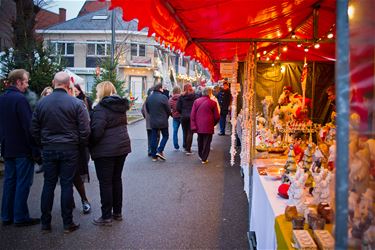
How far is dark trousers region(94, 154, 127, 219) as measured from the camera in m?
4.89

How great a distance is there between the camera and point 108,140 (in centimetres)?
483

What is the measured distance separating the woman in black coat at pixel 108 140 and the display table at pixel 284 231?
Answer: 2536 mm

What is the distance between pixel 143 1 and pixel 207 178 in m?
5.87

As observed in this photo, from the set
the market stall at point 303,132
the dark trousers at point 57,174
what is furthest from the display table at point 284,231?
the dark trousers at point 57,174

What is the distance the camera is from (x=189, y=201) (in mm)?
6246

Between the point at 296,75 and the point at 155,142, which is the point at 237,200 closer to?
the point at 155,142

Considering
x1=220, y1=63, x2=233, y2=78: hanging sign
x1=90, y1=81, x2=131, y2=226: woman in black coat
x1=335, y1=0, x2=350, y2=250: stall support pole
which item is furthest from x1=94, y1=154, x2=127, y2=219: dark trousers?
x1=335, y1=0, x2=350, y2=250: stall support pole

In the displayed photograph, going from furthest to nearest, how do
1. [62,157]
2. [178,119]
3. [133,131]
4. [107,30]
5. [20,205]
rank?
[107,30], [133,131], [178,119], [20,205], [62,157]

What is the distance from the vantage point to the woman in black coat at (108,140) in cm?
480

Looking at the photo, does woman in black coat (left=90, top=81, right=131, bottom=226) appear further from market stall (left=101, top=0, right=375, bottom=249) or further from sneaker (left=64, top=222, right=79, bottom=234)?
market stall (left=101, top=0, right=375, bottom=249)

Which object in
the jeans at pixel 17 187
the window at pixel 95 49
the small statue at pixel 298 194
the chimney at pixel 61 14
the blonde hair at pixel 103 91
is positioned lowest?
the jeans at pixel 17 187

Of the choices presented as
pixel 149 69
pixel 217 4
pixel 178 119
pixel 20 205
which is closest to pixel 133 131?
pixel 178 119

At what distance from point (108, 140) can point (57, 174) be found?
69cm

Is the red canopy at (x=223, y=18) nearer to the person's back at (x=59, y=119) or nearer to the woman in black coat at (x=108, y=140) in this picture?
the woman in black coat at (x=108, y=140)
